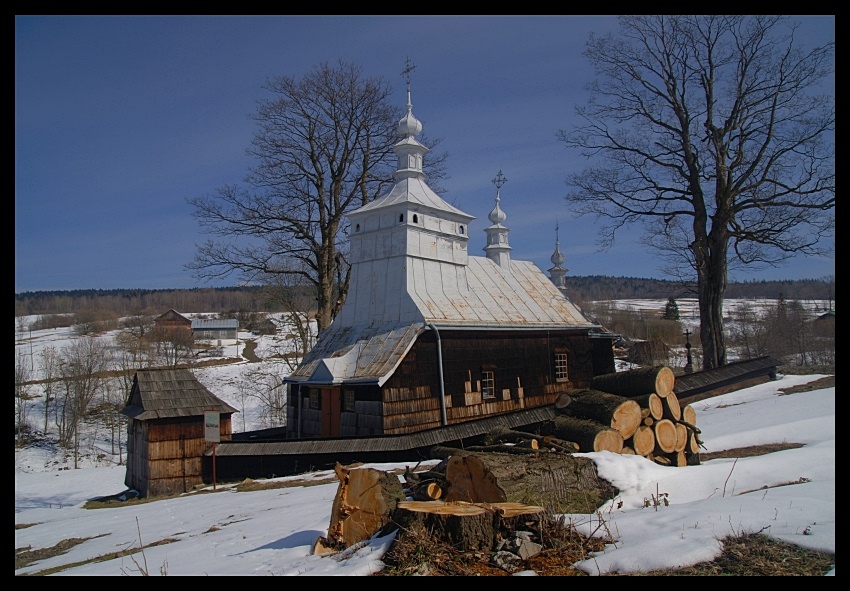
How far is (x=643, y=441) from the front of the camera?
10.6m

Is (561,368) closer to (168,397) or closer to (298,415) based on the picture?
(298,415)

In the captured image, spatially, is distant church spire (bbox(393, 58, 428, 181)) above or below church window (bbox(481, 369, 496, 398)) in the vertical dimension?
above

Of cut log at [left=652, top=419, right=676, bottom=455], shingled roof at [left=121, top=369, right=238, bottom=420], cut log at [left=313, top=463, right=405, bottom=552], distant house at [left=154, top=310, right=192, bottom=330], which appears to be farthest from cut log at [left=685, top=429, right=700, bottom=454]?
distant house at [left=154, top=310, right=192, bottom=330]

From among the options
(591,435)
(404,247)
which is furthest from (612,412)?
(404,247)

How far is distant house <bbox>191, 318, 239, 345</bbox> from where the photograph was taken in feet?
234

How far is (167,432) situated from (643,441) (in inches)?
414

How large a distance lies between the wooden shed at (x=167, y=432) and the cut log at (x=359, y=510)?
884cm

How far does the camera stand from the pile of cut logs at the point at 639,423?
1028 cm

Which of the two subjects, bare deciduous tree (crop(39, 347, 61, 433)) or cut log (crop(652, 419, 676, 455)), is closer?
cut log (crop(652, 419, 676, 455))

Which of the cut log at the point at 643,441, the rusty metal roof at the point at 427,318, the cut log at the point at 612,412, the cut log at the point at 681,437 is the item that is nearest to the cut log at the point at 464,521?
the cut log at the point at 612,412

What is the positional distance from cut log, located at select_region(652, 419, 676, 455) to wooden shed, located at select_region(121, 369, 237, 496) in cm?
992

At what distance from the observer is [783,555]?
4867 mm

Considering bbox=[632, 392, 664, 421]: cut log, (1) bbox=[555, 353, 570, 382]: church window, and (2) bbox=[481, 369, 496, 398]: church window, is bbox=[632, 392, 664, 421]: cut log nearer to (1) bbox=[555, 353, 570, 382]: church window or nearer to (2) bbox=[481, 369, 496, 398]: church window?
(2) bbox=[481, 369, 496, 398]: church window
